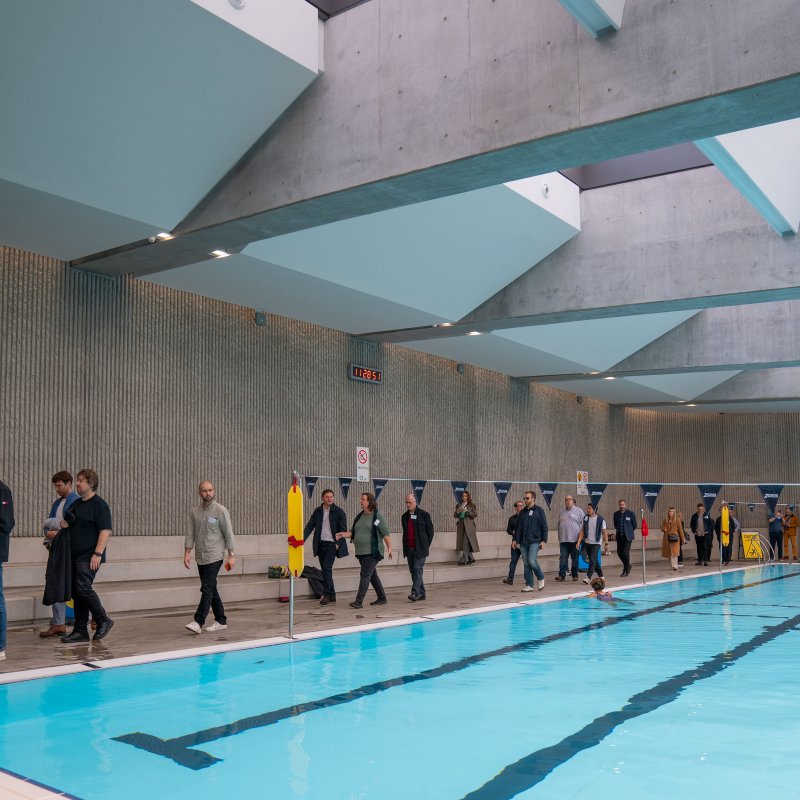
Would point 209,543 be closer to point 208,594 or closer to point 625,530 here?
point 208,594

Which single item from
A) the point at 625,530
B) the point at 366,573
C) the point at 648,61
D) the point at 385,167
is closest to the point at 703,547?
the point at 625,530

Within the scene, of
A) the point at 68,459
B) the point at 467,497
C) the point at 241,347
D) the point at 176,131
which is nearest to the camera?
the point at 176,131

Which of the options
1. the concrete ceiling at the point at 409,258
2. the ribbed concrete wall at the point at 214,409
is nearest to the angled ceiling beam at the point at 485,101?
the concrete ceiling at the point at 409,258

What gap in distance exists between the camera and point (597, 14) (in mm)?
6746

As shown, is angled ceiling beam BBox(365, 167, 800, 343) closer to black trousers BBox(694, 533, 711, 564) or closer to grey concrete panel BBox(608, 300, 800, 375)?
grey concrete panel BBox(608, 300, 800, 375)

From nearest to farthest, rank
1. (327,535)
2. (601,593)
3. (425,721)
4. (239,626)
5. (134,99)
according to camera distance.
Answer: (425,721)
(134,99)
(239,626)
(327,535)
(601,593)

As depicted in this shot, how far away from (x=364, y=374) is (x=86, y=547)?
939 centimetres

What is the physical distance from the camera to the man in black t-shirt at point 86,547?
8.62 metres

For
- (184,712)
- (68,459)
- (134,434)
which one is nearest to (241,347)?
(134,434)

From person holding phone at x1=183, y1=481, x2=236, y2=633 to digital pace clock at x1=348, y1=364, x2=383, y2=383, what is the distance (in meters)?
7.66

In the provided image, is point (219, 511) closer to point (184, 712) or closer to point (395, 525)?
point (184, 712)

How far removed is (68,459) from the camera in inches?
477

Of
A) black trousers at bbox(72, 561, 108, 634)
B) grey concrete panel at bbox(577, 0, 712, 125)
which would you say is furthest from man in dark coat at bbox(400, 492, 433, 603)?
grey concrete panel at bbox(577, 0, 712, 125)

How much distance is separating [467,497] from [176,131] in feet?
36.8
